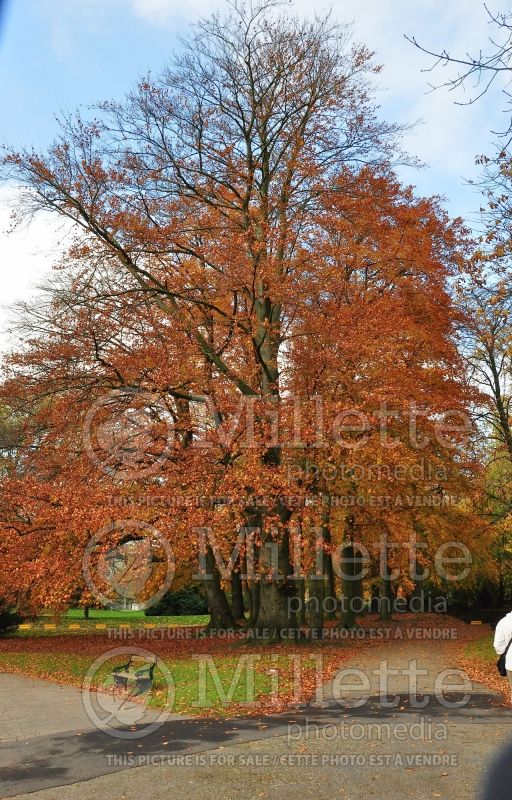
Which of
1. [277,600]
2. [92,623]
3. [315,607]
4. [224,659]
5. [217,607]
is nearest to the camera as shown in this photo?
[224,659]

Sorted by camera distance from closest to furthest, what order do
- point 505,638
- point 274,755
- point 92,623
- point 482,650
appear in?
1. point 505,638
2. point 274,755
3. point 482,650
4. point 92,623

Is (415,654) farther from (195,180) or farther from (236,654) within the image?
(195,180)

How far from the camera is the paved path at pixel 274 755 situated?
7434 mm

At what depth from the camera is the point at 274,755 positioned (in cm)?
860

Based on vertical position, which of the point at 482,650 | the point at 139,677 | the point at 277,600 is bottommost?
the point at 482,650

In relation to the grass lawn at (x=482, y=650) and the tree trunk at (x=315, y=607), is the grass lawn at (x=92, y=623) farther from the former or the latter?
the grass lawn at (x=482, y=650)

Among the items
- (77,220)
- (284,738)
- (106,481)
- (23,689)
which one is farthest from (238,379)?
Result: (284,738)

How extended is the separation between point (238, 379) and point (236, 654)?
23.3 ft

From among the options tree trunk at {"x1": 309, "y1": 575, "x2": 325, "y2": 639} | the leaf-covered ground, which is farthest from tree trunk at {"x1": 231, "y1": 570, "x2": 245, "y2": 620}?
tree trunk at {"x1": 309, "y1": 575, "x2": 325, "y2": 639}

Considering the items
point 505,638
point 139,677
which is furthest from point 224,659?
point 505,638

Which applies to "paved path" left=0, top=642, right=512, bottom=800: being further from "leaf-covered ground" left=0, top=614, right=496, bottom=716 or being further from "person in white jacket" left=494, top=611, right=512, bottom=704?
"leaf-covered ground" left=0, top=614, right=496, bottom=716

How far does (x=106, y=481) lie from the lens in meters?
18.6

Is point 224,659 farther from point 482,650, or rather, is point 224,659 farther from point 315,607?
point 482,650

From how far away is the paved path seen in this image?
743 centimetres
